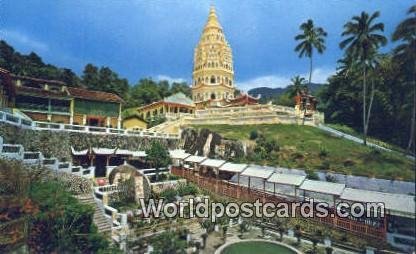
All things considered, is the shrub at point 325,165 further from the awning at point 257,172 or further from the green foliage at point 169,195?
the green foliage at point 169,195

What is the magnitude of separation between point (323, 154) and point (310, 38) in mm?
4980

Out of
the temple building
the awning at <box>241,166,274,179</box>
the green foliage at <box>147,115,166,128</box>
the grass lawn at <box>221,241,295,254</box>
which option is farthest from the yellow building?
the grass lawn at <box>221,241,295,254</box>

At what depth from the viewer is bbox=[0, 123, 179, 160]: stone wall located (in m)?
12.3

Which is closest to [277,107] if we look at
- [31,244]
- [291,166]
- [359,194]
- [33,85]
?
[291,166]

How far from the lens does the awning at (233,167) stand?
13.8m

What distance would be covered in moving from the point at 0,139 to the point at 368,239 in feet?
41.5

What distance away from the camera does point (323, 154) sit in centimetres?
1205

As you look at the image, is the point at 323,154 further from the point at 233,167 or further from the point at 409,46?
the point at 409,46

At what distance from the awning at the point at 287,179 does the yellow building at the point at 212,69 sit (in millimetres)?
14812

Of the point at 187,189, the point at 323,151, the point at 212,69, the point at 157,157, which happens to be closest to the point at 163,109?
the point at 212,69

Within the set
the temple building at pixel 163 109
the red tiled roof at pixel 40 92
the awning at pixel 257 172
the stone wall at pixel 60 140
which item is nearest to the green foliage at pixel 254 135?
the awning at pixel 257 172

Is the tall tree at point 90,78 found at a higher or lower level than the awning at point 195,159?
higher

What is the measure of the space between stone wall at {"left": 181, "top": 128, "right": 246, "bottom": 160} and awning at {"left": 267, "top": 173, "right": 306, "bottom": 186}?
115 inches

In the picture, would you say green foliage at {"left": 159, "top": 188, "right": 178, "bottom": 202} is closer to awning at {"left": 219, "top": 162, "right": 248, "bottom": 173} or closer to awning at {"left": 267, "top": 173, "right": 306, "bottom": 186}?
awning at {"left": 219, "top": 162, "right": 248, "bottom": 173}
